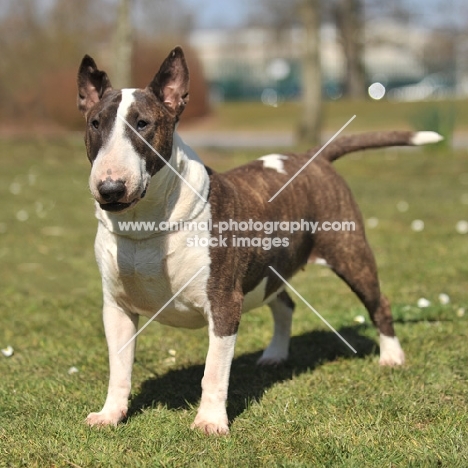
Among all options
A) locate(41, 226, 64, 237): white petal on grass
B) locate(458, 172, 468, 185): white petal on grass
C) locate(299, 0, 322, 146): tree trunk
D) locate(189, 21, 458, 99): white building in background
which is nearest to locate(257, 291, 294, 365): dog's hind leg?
locate(41, 226, 64, 237): white petal on grass

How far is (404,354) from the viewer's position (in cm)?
526

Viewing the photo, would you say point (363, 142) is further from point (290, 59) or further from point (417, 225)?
point (290, 59)

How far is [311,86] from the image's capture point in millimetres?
20891

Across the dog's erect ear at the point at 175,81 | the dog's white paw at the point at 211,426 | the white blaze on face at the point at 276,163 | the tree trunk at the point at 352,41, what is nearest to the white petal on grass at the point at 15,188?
the white blaze on face at the point at 276,163

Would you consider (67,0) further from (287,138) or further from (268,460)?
(268,460)

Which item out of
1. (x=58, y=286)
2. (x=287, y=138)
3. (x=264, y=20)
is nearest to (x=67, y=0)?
(x=287, y=138)

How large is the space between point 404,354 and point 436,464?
179 centimetres

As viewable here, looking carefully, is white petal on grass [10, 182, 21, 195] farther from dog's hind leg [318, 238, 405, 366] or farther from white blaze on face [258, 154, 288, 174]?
dog's hind leg [318, 238, 405, 366]

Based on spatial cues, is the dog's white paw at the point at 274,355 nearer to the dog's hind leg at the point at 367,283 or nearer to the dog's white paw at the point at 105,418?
the dog's hind leg at the point at 367,283

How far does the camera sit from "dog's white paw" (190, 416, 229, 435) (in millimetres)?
3914

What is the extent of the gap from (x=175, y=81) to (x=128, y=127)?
0.49 metres

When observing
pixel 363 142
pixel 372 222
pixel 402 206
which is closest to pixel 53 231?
pixel 372 222

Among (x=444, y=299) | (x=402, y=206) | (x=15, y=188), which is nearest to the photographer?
(x=444, y=299)

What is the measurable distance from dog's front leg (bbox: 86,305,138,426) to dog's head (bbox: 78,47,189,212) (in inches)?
31.7
